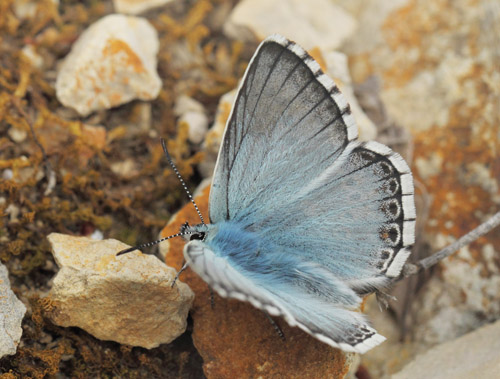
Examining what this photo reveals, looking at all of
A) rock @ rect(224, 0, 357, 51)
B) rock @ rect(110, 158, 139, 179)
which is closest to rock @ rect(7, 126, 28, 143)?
rock @ rect(110, 158, 139, 179)

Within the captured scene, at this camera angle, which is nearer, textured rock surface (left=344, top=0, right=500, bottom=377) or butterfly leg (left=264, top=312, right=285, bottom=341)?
butterfly leg (left=264, top=312, right=285, bottom=341)

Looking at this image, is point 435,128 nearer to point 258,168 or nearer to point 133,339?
point 258,168

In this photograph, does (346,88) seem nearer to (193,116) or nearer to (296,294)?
(193,116)

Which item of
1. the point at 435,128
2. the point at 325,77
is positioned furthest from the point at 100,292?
the point at 435,128

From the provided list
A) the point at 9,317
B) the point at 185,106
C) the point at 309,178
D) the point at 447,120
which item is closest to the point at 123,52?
the point at 185,106

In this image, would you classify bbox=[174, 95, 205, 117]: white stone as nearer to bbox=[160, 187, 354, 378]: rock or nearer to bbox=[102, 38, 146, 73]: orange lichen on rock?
bbox=[102, 38, 146, 73]: orange lichen on rock

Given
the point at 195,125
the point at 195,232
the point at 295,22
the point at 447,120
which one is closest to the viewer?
the point at 195,232
